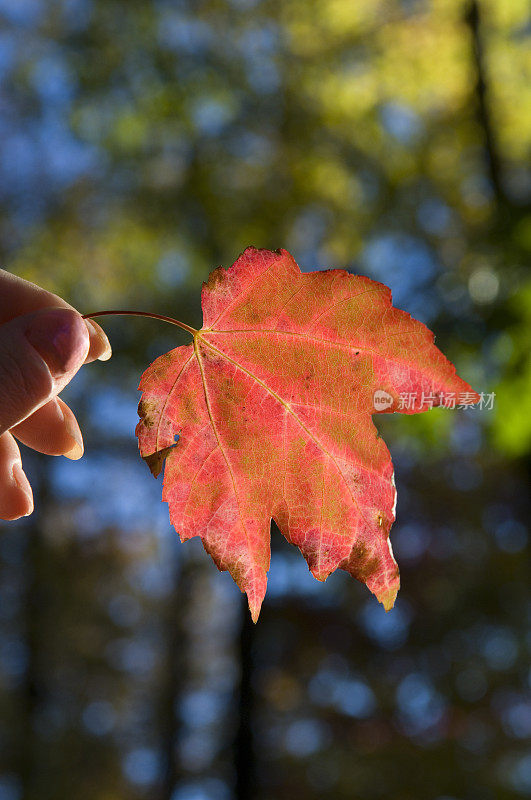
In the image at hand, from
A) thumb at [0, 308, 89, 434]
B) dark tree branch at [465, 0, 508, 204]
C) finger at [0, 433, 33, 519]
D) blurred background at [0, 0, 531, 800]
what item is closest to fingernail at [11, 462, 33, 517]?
finger at [0, 433, 33, 519]

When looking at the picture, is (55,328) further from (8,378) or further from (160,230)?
(160,230)

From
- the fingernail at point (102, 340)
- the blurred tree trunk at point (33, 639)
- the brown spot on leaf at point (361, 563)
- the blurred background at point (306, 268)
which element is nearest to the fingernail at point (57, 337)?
the fingernail at point (102, 340)

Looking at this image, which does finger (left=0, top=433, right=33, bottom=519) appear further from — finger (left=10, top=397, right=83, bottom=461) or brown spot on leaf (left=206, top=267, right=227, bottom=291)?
brown spot on leaf (left=206, top=267, right=227, bottom=291)

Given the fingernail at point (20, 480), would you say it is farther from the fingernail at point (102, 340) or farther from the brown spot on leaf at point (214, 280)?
the brown spot on leaf at point (214, 280)

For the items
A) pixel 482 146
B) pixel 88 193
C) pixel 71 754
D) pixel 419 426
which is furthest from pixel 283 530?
pixel 71 754

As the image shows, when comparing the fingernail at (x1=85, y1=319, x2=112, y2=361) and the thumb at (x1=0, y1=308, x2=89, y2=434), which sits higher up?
the thumb at (x1=0, y1=308, x2=89, y2=434)
